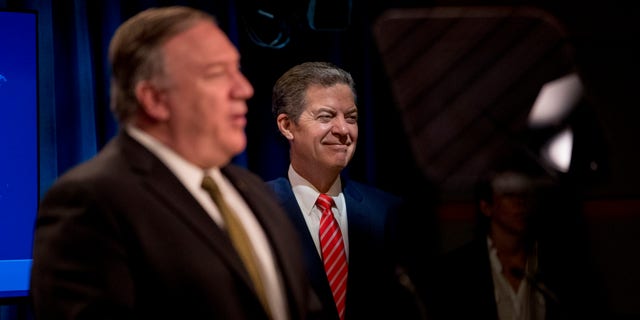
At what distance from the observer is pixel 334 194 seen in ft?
5.72

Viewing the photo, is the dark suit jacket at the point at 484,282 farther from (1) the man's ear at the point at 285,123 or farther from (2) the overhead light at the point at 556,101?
(2) the overhead light at the point at 556,101

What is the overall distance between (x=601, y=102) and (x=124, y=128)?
2121 millimetres

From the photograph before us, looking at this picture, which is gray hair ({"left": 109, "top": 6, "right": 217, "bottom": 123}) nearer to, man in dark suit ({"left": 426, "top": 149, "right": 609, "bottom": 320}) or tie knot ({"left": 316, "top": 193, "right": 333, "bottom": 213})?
tie knot ({"left": 316, "top": 193, "right": 333, "bottom": 213})

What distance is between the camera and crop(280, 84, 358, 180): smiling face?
1.69 metres

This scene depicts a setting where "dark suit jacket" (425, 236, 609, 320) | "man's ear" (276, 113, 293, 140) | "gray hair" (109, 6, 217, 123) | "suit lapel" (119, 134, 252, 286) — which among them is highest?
"gray hair" (109, 6, 217, 123)

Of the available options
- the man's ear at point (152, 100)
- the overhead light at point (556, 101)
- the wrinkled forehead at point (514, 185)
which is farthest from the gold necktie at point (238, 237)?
the overhead light at point (556, 101)

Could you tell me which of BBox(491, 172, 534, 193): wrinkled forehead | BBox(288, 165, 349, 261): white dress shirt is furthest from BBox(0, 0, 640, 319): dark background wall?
BBox(288, 165, 349, 261): white dress shirt

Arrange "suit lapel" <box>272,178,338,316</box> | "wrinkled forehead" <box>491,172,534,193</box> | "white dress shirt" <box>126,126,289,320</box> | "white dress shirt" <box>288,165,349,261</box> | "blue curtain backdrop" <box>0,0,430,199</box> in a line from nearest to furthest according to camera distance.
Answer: "white dress shirt" <box>126,126,289,320</box>, "suit lapel" <box>272,178,338,316</box>, "white dress shirt" <box>288,165,349,261</box>, "wrinkled forehead" <box>491,172,534,193</box>, "blue curtain backdrop" <box>0,0,430,199</box>

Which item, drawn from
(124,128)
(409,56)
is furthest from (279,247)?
(409,56)

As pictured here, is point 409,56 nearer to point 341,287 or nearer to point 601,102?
point 601,102

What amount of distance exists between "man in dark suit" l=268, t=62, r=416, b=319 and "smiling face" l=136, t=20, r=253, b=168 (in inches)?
27.9

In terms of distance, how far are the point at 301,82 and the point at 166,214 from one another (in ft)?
3.05

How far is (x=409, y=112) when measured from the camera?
2.58 metres

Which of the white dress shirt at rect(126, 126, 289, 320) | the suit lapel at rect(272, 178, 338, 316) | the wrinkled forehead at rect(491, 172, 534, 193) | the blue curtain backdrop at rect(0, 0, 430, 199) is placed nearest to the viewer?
the white dress shirt at rect(126, 126, 289, 320)
